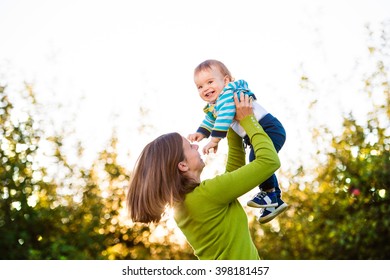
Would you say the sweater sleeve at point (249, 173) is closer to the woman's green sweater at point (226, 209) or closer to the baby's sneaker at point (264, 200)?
the woman's green sweater at point (226, 209)

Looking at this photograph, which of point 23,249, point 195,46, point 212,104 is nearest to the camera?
point 212,104

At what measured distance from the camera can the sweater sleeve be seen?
1.88 m

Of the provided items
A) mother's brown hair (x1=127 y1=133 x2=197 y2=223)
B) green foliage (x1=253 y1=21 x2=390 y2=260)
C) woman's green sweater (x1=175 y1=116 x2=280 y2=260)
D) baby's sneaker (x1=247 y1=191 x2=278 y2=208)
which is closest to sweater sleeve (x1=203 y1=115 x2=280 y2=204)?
woman's green sweater (x1=175 y1=116 x2=280 y2=260)

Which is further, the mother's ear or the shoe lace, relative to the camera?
the shoe lace

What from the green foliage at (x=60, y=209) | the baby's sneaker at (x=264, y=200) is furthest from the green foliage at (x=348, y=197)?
the baby's sneaker at (x=264, y=200)

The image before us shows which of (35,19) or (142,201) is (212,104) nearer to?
(142,201)

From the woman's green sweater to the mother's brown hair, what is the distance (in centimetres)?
6

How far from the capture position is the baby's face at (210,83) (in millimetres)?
2289

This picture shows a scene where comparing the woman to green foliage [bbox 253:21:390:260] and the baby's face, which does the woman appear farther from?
green foliage [bbox 253:21:390:260]

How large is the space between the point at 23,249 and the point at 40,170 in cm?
87

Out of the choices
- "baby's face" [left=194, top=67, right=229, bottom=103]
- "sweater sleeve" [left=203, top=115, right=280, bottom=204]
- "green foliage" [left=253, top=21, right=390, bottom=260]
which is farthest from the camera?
"green foliage" [left=253, top=21, right=390, bottom=260]

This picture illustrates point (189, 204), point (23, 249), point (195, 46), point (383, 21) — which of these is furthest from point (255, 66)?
point (189, 204)

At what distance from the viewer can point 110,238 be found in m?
6.86

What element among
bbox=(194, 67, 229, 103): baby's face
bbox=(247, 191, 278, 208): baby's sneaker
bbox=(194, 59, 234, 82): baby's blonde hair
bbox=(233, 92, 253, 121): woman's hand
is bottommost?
bbox=(247, 191, 278, 208): baby's sneaker
